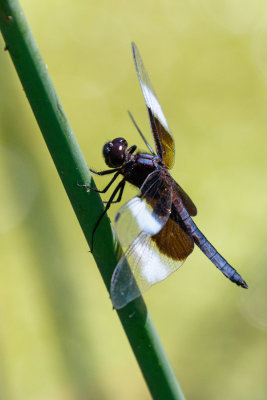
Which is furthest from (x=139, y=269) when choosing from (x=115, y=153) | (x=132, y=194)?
(x=132, y=194)

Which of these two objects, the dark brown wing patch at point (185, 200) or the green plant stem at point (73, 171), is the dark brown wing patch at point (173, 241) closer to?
the dark brown wing patch at point (185, 200)

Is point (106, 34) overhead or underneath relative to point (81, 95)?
overhead

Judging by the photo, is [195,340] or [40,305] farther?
[195,340]

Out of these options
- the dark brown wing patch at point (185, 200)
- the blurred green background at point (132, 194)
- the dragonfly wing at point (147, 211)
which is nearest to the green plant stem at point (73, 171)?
the dragonfly wing at point (147, 211)

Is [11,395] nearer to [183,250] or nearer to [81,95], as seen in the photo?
[183,250]

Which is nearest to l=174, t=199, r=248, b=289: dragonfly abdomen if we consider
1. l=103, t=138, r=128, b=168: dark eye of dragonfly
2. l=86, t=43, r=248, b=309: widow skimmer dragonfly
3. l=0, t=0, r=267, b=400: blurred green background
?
l=86, t=43, r=248, b=309: widow skimmer dragonfly

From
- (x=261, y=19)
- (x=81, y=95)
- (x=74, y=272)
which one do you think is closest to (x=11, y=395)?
(x=74, y=272)
